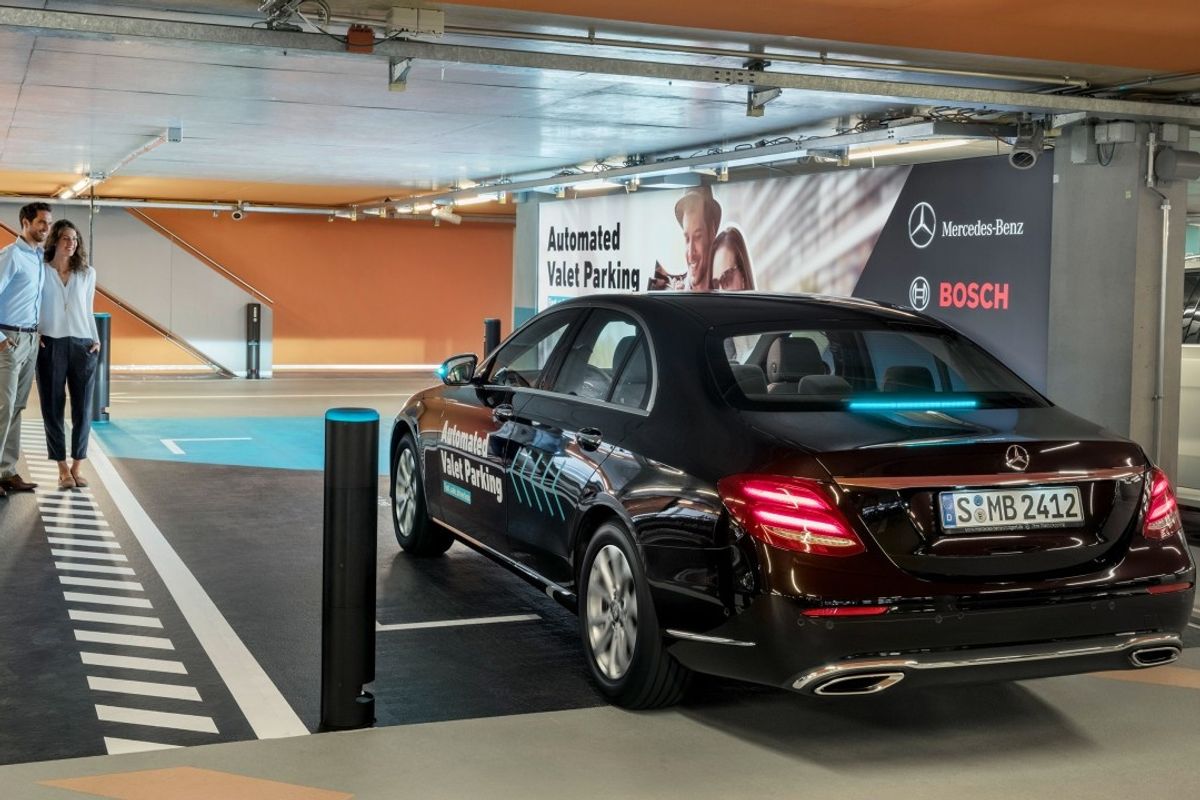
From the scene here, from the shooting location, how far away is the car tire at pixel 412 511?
7.12 m

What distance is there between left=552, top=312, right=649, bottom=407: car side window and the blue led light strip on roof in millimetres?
790

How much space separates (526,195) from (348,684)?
1472 centimetres

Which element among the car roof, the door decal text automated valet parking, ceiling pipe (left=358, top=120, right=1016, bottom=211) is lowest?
the door decal text automated valet parking

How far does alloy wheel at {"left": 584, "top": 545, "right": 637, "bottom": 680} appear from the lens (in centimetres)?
462

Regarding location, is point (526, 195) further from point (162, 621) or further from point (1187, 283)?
point (162, 621)

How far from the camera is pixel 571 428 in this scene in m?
5.18

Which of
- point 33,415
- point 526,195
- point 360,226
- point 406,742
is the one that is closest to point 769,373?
point 406,742

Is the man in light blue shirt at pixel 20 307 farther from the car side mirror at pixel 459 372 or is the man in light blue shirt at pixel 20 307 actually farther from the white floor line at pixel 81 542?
the car side mirror at pixel 459 372

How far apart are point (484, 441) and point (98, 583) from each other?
2.16 m

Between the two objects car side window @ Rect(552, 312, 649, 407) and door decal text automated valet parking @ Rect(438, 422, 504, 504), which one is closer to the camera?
car side window @ Rect(552, 312, 649, 407)

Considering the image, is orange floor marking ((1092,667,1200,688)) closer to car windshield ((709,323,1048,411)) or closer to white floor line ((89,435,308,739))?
car windshield ((709,323,1048,411))

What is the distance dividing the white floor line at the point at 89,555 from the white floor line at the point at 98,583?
514mm

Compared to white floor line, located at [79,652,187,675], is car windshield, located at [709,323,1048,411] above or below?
above

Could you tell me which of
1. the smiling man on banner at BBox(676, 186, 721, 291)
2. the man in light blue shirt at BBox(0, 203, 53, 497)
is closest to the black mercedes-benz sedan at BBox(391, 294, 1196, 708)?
the man in light blue shirt at BBox(0, 203, 53, 497)
